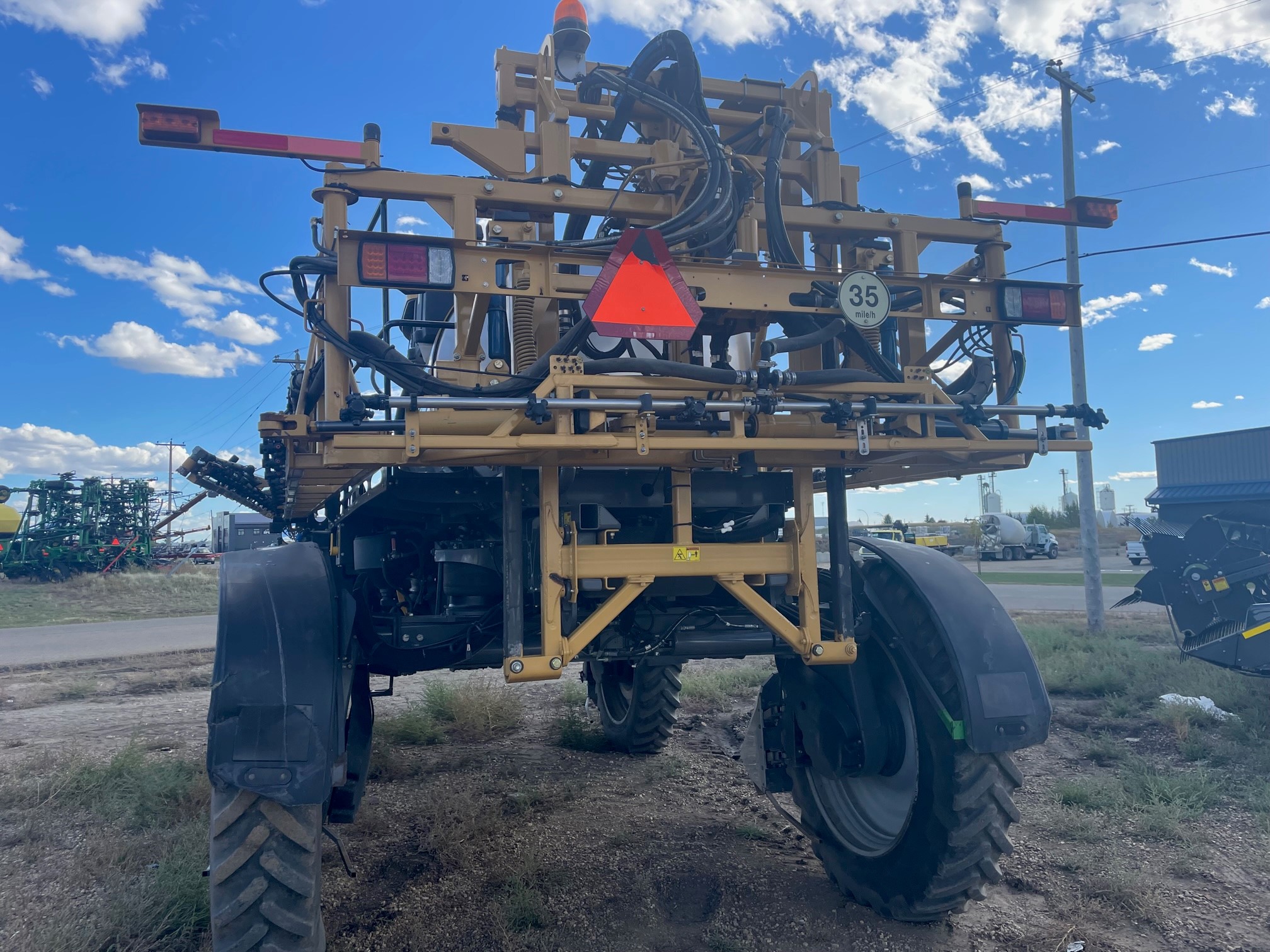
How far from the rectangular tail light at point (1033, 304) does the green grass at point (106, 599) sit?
19.9 meters

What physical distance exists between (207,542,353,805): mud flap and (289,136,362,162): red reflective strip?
1.57 metres

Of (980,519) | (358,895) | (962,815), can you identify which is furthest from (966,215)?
(980,519)

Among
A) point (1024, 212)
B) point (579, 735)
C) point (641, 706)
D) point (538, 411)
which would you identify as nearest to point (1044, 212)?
Answer: point (1024, 212)

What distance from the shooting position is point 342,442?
2.59 m

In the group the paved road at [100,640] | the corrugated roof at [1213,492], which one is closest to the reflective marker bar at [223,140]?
the corrugated roof at [1213,492]

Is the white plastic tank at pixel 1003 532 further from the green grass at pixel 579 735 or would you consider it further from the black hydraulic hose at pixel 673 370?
the black hydraulic hose at pixel 673 370

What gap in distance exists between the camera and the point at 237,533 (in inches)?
1344

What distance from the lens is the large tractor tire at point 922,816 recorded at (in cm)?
331

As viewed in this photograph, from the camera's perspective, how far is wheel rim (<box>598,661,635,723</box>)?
6488 mm

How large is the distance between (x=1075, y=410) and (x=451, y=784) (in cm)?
445

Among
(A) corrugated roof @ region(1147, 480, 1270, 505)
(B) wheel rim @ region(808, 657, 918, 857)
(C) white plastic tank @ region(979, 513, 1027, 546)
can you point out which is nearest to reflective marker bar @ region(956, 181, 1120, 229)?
(B) wheel rim @ region(808, 657, 918, 857)

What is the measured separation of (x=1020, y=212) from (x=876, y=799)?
2.84 metres

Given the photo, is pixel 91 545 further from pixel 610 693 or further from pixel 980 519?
pixel 980 519

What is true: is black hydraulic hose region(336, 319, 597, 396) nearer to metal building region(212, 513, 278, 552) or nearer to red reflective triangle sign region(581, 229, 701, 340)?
red reflective triangle sign region(581, 229, 701, 340)
